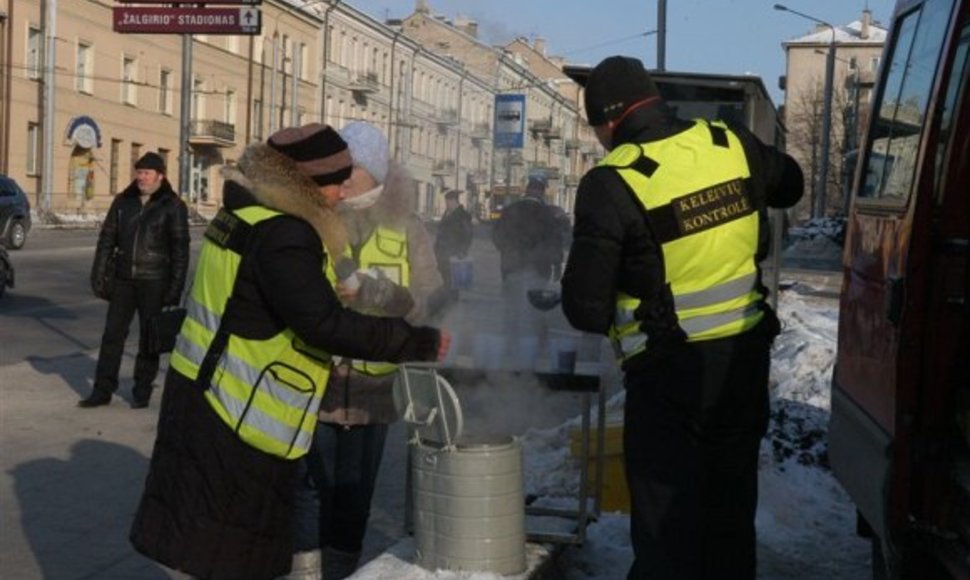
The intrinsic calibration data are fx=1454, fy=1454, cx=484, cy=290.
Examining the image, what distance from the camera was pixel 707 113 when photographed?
492 inches

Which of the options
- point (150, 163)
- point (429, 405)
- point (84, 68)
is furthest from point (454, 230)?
point (84, 68)

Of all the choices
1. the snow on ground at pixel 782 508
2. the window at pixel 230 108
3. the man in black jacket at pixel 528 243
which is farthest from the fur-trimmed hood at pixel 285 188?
the window at pixel 230 108

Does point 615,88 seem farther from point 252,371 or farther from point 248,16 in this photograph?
point 248,16

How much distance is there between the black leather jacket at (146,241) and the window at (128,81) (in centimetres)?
4704

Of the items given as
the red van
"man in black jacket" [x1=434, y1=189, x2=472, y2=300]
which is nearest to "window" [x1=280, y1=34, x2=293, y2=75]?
"man in black jacket" [x1=434, y1=189, x2=472, y2=300]

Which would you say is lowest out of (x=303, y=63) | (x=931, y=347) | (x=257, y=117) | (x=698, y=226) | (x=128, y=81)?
(x=931, y=347)

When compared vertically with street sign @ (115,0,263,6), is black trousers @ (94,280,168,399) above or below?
below

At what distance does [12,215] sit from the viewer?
1226 inches

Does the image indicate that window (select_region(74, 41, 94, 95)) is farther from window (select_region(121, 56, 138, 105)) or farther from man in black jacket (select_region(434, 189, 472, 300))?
man in black jacket (select_region(434, 189, 472, 300))

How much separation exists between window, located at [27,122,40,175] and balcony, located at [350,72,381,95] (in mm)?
24917

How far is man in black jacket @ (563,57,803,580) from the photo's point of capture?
4062 millimetres

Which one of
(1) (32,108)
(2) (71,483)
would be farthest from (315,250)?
(1) (32,108)

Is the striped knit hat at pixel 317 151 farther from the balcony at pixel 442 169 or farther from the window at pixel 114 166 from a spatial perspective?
the balcony at pixel 442 169

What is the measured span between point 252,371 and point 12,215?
28.9 meters
